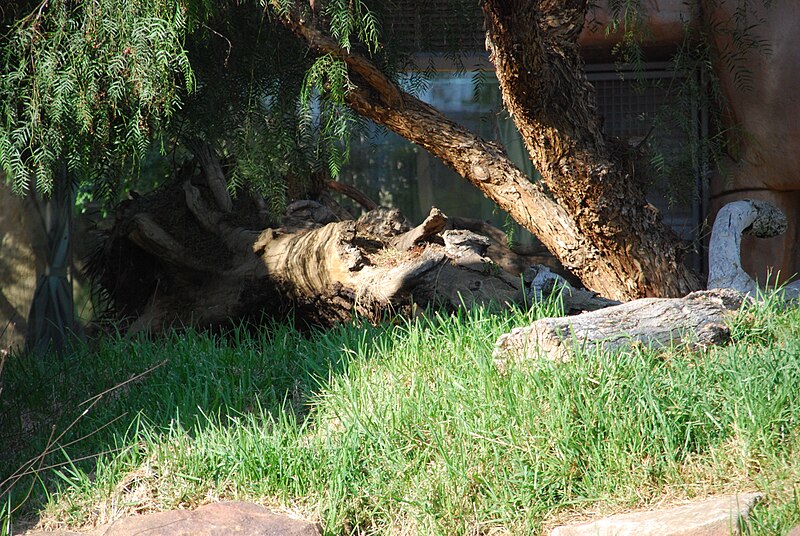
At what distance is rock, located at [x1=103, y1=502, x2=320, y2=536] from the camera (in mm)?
3428

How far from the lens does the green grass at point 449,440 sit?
3.48m

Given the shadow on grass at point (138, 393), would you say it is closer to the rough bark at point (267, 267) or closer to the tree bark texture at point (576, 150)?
the rough bark at point (267, 267)

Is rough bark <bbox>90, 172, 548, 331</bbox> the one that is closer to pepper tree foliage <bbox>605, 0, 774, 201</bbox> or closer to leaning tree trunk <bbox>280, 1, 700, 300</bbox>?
leaning tree trunk <bbox>280, 1, 700, 300</bbox>

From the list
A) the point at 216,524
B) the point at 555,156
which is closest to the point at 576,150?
the point at 555,156

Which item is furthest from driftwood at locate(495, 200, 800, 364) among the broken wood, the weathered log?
the broken wood

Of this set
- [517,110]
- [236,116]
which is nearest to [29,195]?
[236,116]

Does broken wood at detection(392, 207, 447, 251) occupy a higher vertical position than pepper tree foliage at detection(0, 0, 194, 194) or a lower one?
lower

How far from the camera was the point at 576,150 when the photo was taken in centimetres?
534

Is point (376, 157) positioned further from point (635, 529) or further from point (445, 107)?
point (635, 529)

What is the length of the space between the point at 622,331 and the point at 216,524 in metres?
1.96

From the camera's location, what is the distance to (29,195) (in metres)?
6.38

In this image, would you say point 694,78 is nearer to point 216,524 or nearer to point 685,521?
point 685,521

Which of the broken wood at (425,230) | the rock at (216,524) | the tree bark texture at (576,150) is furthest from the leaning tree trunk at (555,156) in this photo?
the rock at (216,524)

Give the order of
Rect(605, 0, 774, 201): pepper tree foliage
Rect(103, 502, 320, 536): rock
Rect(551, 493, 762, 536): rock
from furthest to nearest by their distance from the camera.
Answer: Rect(605, 0, 774, 201): pepper tree foliage → Rect(103, 502, 320, 536): rock → Rect(551, 493, 762, 536): rock
